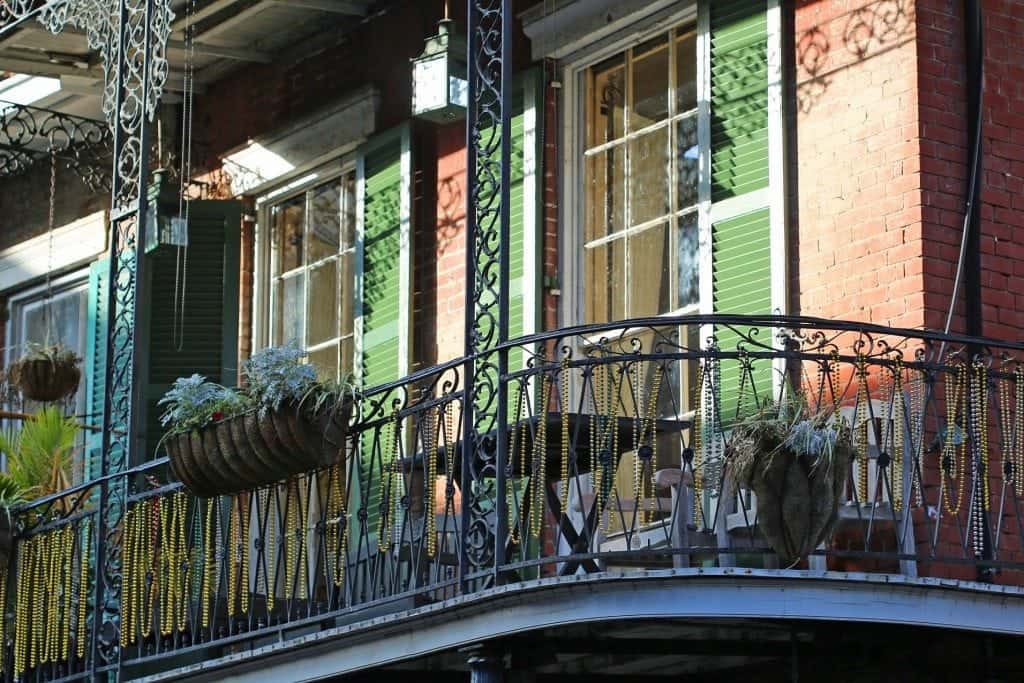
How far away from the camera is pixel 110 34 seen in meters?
11.3

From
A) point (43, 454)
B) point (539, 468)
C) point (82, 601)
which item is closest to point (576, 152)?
point (539, 468)

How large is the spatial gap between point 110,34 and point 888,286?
4.51 m

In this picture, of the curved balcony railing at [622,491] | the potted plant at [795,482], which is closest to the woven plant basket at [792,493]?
the potted plant at [795,482]

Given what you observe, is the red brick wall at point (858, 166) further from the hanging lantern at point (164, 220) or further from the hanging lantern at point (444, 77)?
the hanging lantern at point (164, 220)

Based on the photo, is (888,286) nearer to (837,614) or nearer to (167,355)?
(837,614)

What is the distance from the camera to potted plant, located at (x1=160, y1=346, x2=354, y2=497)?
353 inches

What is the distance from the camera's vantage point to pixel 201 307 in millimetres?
12555

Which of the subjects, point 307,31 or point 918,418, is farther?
point 307,31

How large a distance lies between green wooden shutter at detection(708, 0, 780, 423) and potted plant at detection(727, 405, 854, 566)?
164cm

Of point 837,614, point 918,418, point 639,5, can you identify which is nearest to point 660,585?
point 837,614

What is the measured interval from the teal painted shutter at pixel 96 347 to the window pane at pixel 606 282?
3514mm

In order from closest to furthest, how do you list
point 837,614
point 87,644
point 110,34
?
point 837,614
point 87,644
point 110,34

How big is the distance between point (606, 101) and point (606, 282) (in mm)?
921

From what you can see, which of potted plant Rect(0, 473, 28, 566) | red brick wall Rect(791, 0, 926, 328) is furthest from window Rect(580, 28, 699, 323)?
potted plant Rect(0, 473, 28, 566)
